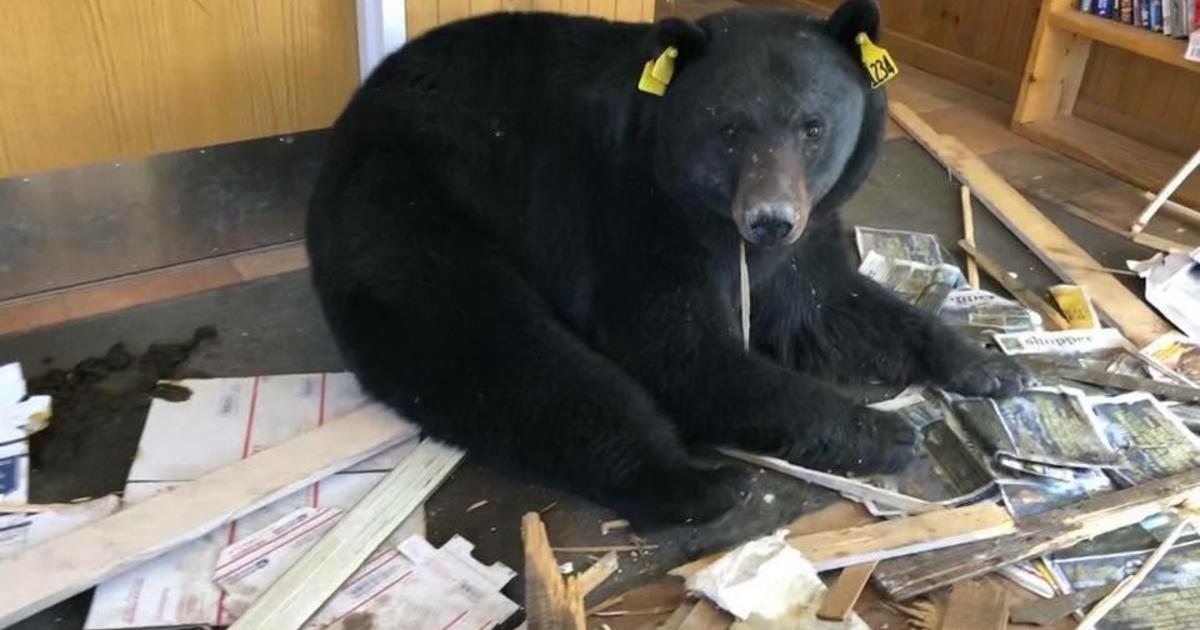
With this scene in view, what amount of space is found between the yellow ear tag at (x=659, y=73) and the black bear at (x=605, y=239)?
2 centimetres

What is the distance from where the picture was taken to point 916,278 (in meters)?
2.87

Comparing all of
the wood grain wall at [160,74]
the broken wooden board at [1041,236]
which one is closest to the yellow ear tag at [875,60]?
the broken wooden board at [1041,236]

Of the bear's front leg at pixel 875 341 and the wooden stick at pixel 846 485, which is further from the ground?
the bear's front leg at pixel 875 341

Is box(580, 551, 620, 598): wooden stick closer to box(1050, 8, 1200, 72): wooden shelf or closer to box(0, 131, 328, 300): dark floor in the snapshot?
box(0, 131, 328, 300): dark floor

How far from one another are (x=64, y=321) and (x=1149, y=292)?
288cm

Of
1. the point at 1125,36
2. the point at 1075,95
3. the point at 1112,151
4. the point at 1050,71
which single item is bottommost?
the point at 1112,151

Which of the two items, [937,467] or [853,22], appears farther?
[937,467]

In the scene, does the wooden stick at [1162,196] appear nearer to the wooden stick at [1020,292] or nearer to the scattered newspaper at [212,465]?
the wooden stick at [1020,292]

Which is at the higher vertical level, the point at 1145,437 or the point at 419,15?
the point at 419,15

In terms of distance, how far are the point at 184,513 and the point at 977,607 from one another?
147cm

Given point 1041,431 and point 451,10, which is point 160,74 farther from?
point 1041,431

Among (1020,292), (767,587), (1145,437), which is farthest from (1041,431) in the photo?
(767,587)

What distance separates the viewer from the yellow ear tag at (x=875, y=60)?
1.96m

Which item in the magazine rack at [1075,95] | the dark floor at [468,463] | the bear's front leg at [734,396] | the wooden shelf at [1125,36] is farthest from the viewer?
the magazine rack at [1075,95]
